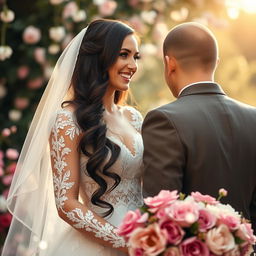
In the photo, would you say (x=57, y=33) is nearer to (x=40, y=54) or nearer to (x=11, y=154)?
(x=40, y=54)

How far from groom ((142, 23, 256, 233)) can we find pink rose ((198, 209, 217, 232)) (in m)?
0.65

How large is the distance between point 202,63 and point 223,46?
975cm

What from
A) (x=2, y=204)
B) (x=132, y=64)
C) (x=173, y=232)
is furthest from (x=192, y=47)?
(x=2, y=204)

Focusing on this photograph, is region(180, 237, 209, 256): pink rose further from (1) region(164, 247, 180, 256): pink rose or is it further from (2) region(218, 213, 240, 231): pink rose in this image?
(2) region(218, 213, 240, 231): pink rose

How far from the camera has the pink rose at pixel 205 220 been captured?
10.3 feet

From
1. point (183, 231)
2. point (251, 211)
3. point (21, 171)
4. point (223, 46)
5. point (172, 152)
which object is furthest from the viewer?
point (223, 46)

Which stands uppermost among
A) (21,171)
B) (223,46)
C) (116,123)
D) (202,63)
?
(202,63)

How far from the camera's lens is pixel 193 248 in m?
3.14

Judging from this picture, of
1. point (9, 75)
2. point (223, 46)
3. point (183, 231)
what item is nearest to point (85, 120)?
point (183, 231)

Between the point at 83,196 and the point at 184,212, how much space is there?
1.54 metres

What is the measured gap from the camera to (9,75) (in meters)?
7.79

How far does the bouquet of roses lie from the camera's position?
3.11 metres

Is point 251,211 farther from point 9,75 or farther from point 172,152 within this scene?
point 9,75

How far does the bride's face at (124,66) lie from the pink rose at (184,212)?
5.24 feet
